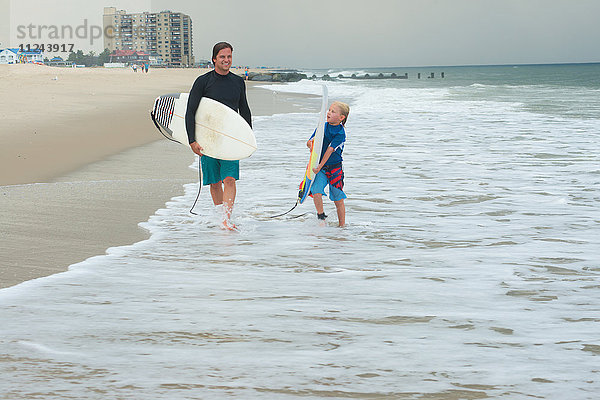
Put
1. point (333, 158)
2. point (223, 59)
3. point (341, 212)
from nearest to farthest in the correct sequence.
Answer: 1. point (223, 59)
2. point (333, 158)
3. point (341, 212)

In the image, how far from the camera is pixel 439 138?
1260 cm

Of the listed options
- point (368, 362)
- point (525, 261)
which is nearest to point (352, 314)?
point (368, 362)

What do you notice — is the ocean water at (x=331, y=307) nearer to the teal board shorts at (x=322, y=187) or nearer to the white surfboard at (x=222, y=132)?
the teal board shorts at (x=322, y=187)

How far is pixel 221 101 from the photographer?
214 inches

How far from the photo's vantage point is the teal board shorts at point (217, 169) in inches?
218

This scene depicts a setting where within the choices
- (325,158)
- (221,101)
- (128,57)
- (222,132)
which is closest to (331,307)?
(325,158)

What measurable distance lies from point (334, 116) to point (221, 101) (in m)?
0.92

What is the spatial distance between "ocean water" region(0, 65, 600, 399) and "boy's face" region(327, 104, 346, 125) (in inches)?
34.9

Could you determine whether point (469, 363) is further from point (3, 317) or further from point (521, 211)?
point (521, 211)

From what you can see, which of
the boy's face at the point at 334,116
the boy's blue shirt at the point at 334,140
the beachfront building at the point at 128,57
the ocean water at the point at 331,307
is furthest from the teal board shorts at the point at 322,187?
the beachfront building at the point at 128,57

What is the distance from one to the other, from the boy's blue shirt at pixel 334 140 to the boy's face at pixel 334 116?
0.16 ft

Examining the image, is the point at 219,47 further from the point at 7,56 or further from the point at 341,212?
the point at 7,56

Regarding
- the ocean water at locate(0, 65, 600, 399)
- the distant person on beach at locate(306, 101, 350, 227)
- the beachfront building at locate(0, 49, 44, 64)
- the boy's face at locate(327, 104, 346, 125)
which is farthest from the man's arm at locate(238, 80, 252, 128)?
the beachfront building at locate(0, 49, 44, 64)

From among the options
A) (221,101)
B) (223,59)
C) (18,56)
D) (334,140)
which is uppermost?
(18,56)
